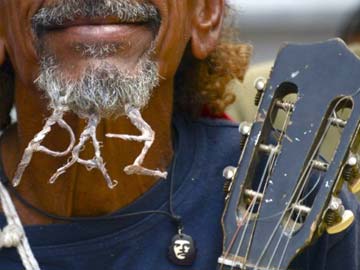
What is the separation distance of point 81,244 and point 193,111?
14.7 inches

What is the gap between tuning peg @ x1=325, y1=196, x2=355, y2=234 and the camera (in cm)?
210

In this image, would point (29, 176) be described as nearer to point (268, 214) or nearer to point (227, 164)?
point (227, 164)

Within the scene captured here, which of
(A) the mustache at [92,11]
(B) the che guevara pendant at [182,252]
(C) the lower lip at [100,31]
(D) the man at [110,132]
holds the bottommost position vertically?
(B) the che guevara pendant at [182,252]

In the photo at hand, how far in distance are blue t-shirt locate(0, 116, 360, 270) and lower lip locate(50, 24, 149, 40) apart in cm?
31

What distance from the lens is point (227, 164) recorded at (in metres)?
2.47

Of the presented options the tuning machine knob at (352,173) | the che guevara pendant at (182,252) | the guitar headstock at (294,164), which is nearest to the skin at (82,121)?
the che guevara pendant at (182,252)

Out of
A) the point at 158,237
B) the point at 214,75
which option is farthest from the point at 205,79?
the point at 158,237

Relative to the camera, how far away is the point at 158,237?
93.8 inches

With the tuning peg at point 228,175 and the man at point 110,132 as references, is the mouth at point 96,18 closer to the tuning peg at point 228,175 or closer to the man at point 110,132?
the man at point 110,132

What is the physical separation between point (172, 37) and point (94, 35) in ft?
0.59

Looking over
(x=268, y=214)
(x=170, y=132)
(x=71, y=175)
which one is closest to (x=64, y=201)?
(x=71, y=175)

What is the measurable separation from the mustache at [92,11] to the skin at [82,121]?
0.7 inches

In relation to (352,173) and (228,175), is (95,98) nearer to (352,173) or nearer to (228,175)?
(228,175)

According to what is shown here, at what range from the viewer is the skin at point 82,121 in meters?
2.33
